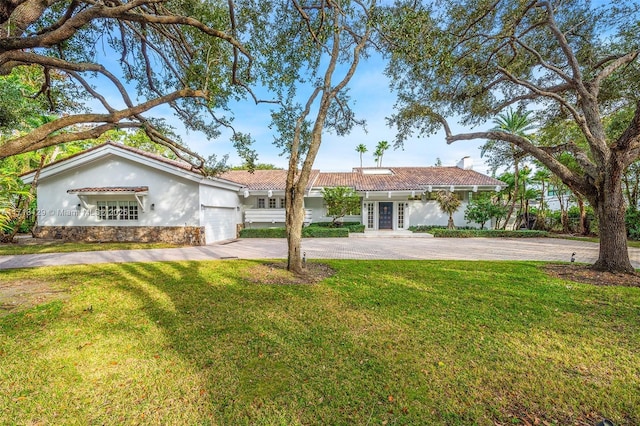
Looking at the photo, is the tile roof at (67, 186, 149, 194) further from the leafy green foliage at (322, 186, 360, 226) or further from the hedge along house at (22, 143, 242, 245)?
the leafy green foliage at (322, 186, 360, 226)

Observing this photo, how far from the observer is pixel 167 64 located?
26.2 ft

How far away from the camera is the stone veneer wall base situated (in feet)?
42.9

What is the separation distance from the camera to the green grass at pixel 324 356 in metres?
2.31

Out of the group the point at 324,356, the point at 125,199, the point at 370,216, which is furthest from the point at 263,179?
the point at 324,356

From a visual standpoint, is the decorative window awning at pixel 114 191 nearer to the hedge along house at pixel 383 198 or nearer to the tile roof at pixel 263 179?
the tile roof at pixel 263 179

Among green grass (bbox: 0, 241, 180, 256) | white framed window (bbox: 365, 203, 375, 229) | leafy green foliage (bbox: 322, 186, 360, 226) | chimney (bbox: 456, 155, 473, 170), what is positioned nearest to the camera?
green grass (bbox: 0, 241, 180, 256)

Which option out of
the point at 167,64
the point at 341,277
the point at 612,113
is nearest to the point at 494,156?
the point at 612,113

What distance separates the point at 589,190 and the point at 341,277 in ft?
23.2

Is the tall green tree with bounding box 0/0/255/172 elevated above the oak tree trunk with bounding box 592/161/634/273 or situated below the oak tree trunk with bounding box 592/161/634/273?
above

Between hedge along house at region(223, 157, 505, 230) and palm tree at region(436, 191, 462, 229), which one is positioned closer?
palm tree at region(436, 191, 462, 229)

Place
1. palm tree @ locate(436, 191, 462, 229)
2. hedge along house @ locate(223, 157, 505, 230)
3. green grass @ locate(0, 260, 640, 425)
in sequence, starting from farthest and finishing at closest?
hedge along house @ locate(223, 157, 505, 230)
palm tree @ locate(436, 191, 462, 229)
green grass @ locate(0, 260, 640, 425)

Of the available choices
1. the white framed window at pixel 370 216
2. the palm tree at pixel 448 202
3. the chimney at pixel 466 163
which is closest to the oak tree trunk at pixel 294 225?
the white framed window at pixel 370 216

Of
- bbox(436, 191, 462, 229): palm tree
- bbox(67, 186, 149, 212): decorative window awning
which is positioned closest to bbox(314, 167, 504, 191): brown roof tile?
bbox(436, 191, 462, 229): palm tree

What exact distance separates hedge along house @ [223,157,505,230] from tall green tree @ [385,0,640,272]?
9.15m
